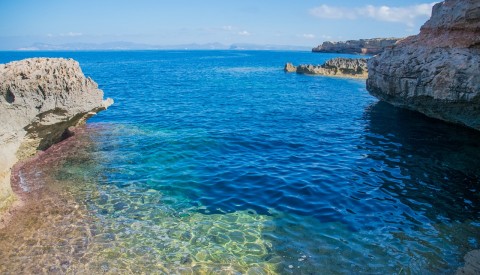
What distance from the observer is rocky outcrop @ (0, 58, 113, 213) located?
15023 mm

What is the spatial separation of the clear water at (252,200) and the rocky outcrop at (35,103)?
1.58 metres

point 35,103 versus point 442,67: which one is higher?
point 442,67

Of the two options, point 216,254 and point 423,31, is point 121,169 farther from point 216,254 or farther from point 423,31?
point 423,31

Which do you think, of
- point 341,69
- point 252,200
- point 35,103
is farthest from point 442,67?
point 341,69

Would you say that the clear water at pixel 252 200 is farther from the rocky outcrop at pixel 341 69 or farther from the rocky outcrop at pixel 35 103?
the rocky outcrop at pixel 341 69

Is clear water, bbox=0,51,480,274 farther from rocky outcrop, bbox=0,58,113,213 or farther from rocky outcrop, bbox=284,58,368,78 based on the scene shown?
rocky outcrop, bbox=284,58,368,78

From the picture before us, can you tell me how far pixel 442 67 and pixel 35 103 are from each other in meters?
24.9

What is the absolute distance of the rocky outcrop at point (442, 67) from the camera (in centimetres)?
2131

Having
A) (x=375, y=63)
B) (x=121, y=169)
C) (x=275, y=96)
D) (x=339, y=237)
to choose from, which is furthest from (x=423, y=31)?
(x=121, y=169)

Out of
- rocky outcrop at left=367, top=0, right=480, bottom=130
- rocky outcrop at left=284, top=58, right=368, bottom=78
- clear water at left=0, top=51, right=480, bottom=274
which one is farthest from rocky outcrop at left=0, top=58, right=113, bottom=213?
rocky outcrop at left=284, top=58, right=368, bottom=78

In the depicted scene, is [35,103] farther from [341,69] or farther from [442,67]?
[341,69]

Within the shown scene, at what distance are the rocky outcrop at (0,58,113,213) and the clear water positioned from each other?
158cm

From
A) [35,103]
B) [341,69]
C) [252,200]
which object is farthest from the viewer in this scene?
[341,69]

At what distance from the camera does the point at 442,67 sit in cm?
2281
